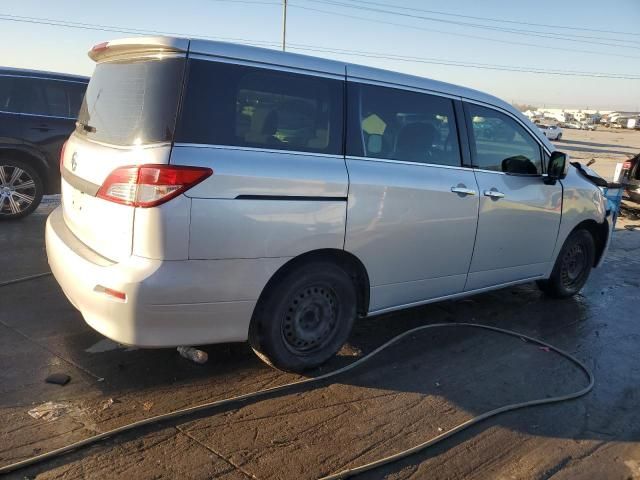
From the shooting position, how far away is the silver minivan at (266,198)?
308 cm

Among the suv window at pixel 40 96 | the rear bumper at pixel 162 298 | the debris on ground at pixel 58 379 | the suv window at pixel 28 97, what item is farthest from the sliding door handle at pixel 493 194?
the suv window at pixel 28 97

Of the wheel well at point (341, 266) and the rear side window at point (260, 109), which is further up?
the rear side window at point (260, 109)

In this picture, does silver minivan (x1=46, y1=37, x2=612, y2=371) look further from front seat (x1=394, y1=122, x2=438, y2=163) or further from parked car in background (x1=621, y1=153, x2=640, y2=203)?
parked car in background (x1=621, y1=153, x2=640, y2=203)

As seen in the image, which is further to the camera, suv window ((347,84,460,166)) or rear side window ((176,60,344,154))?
suv window ((347,84,460,166))

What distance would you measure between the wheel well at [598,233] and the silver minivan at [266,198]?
1.61m

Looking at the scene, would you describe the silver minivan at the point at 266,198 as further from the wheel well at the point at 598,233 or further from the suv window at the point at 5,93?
the suv window at the point at 5,93

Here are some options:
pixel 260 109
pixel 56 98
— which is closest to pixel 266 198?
pixel 260 109

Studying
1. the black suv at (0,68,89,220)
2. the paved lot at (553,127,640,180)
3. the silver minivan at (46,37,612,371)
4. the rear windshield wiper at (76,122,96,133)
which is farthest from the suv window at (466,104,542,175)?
the paved lot at (553,127,640,180)

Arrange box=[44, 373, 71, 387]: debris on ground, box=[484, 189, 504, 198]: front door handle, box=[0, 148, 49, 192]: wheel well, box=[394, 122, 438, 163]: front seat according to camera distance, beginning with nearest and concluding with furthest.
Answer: box=[44, 373, 71, 387]: debris on ground
box=[394, 122, 438, 163]: front seat
box=[484, 189, 504, 198]: front door handle
box=[0, 148, 49, 192]: wheel well

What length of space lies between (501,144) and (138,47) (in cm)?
301

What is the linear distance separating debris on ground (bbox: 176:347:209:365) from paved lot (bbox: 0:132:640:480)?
2.8 inches

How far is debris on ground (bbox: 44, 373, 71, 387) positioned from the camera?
3.49m

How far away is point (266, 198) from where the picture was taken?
326 centimetres

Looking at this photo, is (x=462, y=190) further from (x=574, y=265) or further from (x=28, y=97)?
(x=28, y=97)
